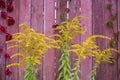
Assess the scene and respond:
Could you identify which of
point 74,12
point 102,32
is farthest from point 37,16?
point 102,32

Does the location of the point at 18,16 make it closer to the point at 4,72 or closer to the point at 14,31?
the point at 14,31

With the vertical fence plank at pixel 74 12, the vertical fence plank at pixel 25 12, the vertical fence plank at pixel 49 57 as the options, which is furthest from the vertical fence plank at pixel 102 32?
the vertical fence plank at pixel 25 12

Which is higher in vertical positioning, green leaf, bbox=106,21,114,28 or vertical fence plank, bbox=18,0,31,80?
vertical fence plank, bbox=18,0,31,80

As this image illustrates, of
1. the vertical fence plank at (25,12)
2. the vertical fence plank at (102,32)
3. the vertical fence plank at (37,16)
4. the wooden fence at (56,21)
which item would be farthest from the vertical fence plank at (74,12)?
the vertical fence plank at (25,12)

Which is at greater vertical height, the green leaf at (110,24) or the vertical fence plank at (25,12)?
the vertical fence plank at (25,12)

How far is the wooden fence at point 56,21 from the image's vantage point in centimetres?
353

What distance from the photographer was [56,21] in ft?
11.7

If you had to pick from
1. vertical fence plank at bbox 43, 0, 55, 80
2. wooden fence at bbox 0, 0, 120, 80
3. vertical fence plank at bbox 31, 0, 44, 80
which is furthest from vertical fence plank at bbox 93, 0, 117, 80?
vertical fence plank at bbox 31, 0, 44, 80

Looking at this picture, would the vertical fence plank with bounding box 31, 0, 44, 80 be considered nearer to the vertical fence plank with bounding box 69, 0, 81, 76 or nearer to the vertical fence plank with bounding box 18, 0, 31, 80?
the vertical fence plank with bounding box 18, 0, 31, 80

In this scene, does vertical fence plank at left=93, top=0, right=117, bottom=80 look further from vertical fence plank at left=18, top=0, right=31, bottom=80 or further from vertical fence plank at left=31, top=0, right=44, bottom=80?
vertical fence plank at left=18, top=0, right=31, bottom=80

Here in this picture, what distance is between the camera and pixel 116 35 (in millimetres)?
3621

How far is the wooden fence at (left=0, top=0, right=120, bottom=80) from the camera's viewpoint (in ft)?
11.6

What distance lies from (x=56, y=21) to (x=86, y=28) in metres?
0.37

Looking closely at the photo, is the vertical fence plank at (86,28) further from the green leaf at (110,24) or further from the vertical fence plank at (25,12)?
the vertical fence plank at (25,12)
